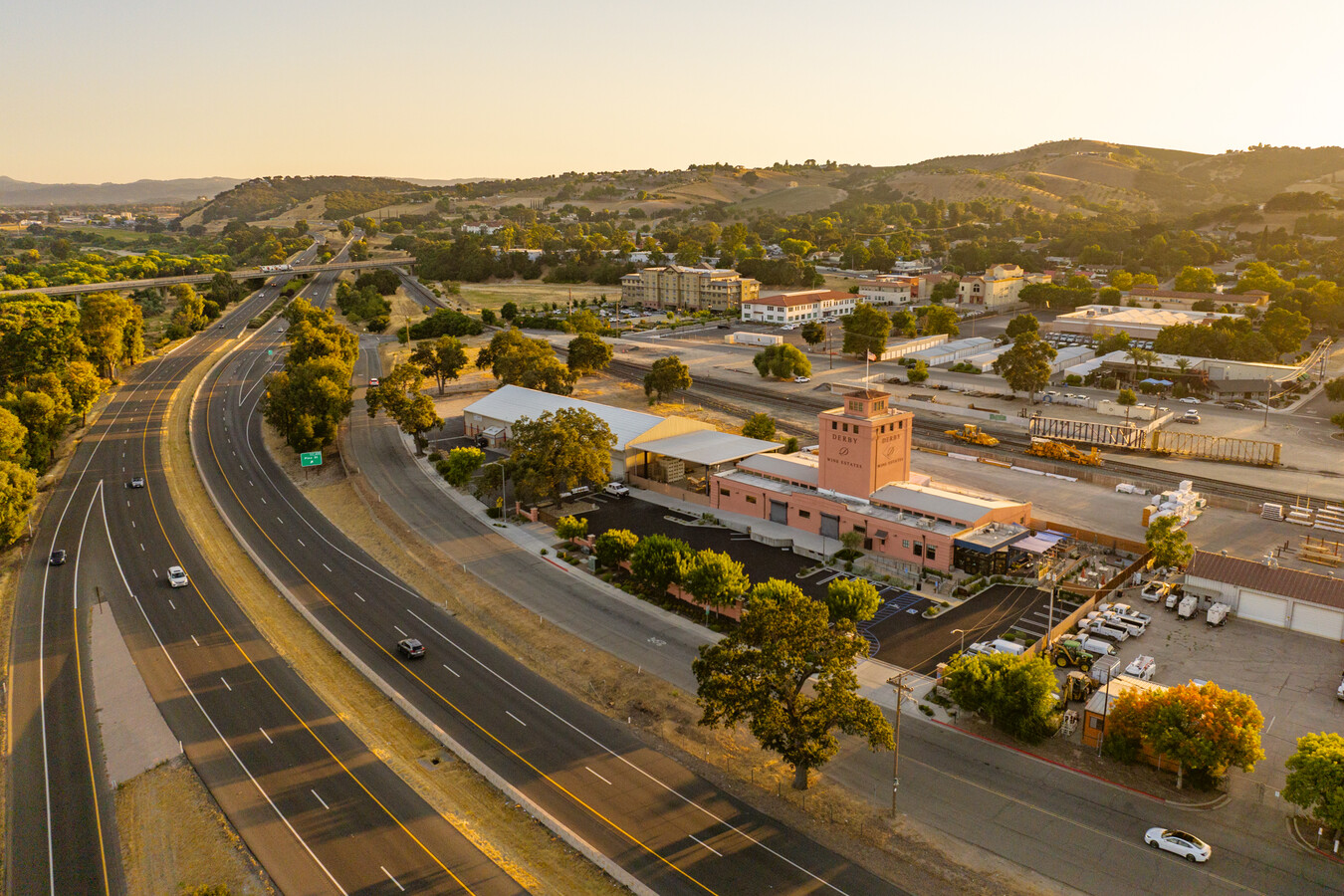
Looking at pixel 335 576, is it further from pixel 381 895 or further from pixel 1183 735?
pixel 1183 735

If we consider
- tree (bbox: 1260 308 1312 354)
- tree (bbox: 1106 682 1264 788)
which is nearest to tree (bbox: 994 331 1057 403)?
tree (bbox: 1260 308 1312 354)

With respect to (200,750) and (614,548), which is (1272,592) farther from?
(200,750)

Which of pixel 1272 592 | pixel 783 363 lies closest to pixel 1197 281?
pixel 783 363

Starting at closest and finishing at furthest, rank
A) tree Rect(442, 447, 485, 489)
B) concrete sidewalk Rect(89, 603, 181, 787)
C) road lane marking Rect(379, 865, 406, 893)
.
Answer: road lane marking Rect(379, 865, 406, 893) → concrete sidewalk Rect(89, 603, 181, 787) → tree Rect(442, 447, 485, 489)

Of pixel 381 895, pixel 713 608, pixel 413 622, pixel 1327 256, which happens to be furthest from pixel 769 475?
pixel 1327 256

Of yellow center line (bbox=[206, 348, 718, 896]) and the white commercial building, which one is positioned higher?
the white commercial building

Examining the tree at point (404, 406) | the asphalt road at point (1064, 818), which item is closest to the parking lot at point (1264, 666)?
the asphalt road at point (1064, 818)

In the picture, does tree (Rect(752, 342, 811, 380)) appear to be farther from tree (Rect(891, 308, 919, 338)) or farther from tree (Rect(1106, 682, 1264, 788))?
tree (Rect(1106, 682, 1264, 788))
